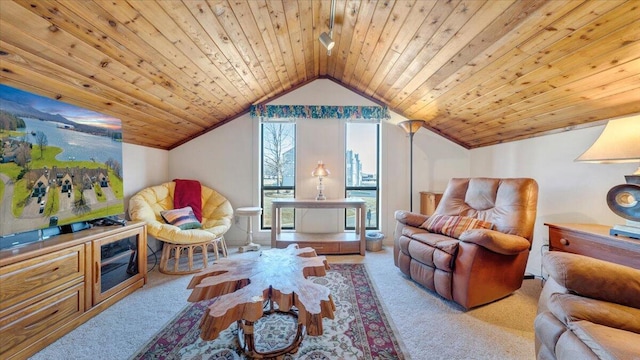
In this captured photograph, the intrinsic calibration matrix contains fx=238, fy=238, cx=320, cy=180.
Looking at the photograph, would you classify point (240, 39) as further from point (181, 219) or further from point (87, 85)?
point (181, 219)

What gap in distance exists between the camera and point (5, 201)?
1.46 metres

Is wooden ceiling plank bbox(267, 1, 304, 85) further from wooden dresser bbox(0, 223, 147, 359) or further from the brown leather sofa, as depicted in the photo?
the brown leather sofa

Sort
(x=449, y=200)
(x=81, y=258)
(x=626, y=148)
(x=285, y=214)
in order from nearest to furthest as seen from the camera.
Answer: (x=626, y=148)
(x=81, y=258)
(x=449, y=200)
(x=285, y=214)

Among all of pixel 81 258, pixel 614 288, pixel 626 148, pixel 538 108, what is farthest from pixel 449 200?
pixel 81 258

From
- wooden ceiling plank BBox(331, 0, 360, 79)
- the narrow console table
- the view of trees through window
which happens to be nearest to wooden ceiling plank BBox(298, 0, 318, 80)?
wooden ceiling plank BBox(331, 0, 360, 79)

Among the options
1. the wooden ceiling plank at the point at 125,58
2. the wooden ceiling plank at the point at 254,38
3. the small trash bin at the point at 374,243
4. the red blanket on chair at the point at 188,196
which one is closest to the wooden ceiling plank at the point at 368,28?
the wooden ceiling plank at the point at 254,38

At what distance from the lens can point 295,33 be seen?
7.92 feet

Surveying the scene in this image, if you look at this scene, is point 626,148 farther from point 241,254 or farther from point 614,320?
point 241,254

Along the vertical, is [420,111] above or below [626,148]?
above

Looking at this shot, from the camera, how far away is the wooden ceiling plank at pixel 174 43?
5.08ft

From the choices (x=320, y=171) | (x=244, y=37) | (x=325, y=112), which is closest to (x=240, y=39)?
(x=244, y=37)

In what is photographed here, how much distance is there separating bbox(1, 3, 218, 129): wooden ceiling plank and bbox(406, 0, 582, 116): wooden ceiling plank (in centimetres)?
283

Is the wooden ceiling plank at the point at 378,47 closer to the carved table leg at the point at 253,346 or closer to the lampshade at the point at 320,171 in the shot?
the lampshade at the point at 320,171

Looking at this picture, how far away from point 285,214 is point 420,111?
262 cm
